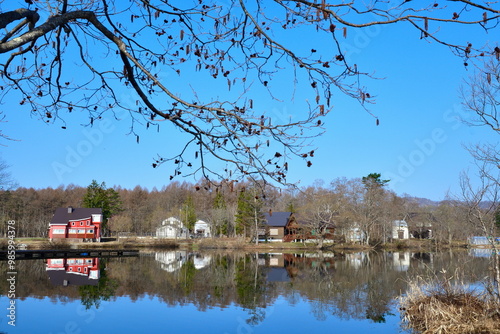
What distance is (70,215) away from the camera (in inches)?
2048

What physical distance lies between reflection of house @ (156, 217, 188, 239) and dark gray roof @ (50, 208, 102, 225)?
40.5 ft

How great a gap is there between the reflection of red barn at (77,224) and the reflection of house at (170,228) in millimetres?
11625

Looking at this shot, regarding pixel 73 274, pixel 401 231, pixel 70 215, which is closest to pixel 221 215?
pixel 70 215

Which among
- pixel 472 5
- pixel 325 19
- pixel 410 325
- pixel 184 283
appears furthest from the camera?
pixel 184 283

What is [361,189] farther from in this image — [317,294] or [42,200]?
[42,200]

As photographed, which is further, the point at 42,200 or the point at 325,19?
the point at 42,200

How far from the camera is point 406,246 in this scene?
5041 cm

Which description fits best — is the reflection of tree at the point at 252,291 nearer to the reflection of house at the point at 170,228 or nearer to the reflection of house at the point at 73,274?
the reflection of house at the point at 73,274

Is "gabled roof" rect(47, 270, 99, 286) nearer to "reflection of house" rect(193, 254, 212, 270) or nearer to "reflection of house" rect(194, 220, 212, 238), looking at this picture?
"reflection of house" rect(193, 254, 212, 270)

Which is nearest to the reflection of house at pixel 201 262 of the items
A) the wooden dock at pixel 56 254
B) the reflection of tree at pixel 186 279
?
the reflection of tree at pixel 186 279

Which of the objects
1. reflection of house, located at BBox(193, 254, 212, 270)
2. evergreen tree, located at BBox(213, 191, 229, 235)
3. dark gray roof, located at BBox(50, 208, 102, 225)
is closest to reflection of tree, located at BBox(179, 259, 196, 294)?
reflection of house, located at BBox(193, 254, 212, 270)

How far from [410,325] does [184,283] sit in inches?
440

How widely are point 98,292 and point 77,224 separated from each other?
38.0 m

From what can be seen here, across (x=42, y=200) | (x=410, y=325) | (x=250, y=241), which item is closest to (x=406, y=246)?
(x=250, y=241)
